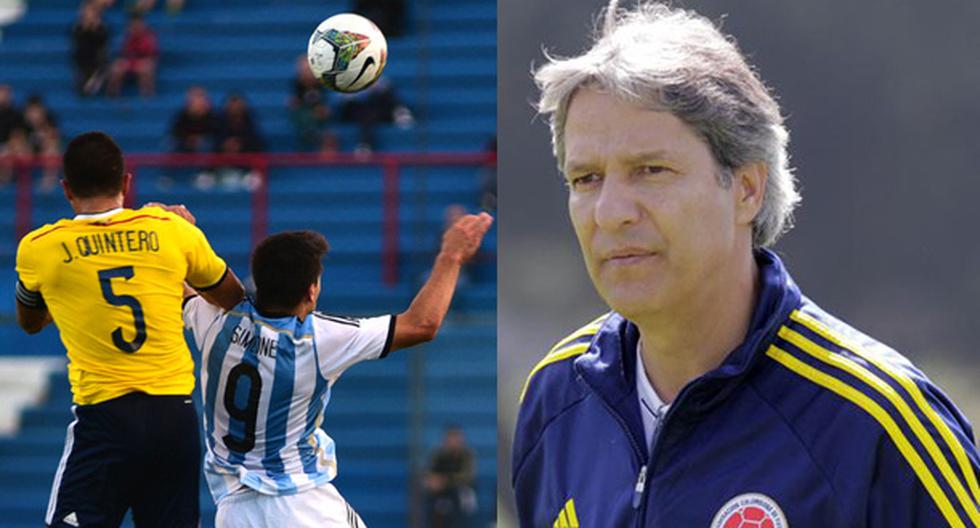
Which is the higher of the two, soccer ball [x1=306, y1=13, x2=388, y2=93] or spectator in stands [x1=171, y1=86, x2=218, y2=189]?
soccer ball [x1=306, y1=13, x2=388, y2=93]

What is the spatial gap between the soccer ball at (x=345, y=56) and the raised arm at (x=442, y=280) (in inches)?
53.2

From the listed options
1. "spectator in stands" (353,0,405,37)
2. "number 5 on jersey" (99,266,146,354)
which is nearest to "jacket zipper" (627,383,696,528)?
"number 5 on jersey" (99,266,146,354)

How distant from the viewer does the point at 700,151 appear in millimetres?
2014

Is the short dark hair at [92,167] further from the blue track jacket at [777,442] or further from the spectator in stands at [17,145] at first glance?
the spectator in stands at [17,145]

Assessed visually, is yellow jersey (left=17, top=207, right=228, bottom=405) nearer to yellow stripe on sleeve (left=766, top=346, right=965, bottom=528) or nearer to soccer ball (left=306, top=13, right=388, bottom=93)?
soccer ball (left=306, top=13, right=388, bottom=93)

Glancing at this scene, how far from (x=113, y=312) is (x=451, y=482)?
171 inches

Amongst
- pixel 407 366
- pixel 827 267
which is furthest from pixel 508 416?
pixel 407 366

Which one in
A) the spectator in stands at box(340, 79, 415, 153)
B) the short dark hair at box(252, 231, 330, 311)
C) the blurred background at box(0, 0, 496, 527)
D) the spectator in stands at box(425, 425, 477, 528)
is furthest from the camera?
the spectator in stands at box(340, 79, 415, 153)

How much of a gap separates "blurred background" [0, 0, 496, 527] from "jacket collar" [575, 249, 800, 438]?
292 inches

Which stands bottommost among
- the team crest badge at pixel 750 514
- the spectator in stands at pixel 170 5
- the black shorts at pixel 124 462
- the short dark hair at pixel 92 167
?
the black shorts at pixel 124 462

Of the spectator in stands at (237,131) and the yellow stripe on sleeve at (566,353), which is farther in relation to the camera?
the spectator in stands at (237,131)

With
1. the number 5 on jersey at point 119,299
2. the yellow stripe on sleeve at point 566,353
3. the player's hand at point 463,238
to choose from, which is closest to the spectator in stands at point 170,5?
the number 5 on jersey at point 119,299

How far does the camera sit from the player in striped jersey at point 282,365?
5.64 m

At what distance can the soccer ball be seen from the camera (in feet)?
22.5
